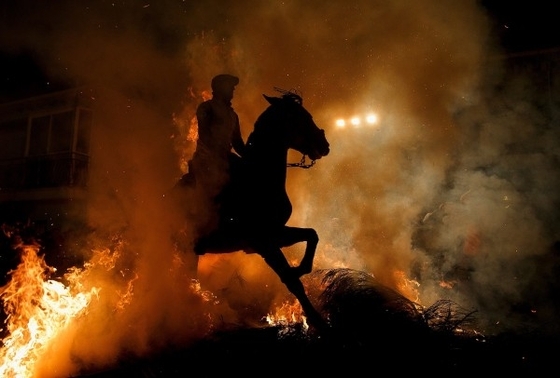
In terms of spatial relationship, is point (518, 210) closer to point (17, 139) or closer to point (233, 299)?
point (233, 299)

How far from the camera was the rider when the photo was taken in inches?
205

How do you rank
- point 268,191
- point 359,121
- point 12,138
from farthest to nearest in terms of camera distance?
point 12,138, point 359,121, point 268,191

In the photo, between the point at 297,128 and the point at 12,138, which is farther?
the point at 12,138

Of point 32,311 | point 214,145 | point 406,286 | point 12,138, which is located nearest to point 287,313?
point 214,145

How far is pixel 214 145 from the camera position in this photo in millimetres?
5258

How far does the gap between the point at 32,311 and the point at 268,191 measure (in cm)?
310

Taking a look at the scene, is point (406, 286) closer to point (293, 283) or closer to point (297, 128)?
point (293, 283)

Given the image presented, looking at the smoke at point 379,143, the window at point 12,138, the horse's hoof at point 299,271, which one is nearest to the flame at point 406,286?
the smoke at point 379,143

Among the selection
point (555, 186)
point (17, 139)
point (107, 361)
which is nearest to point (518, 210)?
point (555, 186)

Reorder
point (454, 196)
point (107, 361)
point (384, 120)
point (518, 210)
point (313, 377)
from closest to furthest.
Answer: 1. point (313, 377)
2. point (107, 361)
3. point (518, 210)
4. point (454, 196)
5. point (384, 120)

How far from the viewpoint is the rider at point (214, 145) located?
5.21 metres

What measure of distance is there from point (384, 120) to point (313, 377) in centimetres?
987

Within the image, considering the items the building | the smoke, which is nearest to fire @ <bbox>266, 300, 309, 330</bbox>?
the smoke

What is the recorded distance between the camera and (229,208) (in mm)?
5129
